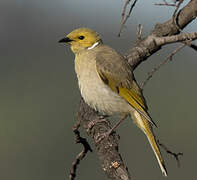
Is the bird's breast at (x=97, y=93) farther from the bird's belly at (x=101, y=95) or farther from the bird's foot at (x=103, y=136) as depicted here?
the bird's foot at (x=103, y=136)

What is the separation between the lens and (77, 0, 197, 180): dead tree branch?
5125 mm

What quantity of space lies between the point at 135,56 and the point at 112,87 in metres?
0.45

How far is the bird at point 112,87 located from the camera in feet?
20.9

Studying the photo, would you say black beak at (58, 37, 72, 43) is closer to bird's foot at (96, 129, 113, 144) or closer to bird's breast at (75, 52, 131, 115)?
bird's breast at (75, 52, 131, 115)

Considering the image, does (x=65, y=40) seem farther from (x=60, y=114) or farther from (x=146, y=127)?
(x=60, y=114)

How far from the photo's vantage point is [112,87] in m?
6.55

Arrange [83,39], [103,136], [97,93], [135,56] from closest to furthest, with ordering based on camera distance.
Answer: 1. [103,136]
2. [97,93]
3. [135,56]
4. [83,39]

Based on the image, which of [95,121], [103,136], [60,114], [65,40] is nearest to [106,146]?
[103,136]

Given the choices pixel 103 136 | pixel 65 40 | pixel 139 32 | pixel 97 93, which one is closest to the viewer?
pixel 103 136

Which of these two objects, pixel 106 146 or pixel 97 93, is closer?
pixel 106 146

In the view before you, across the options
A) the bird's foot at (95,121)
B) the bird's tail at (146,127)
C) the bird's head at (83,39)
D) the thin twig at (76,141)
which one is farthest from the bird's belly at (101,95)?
the thin twig at (76,141)

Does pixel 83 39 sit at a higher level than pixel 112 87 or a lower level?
higher

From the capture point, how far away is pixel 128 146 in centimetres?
2878

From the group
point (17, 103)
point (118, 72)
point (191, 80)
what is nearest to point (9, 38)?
point (17, 103)
